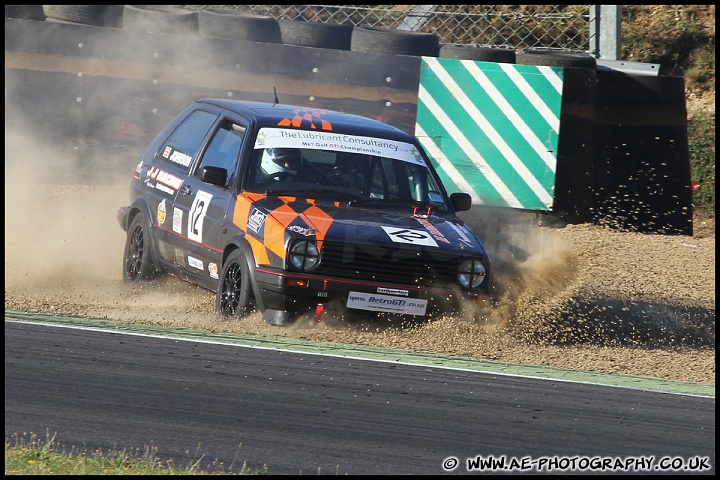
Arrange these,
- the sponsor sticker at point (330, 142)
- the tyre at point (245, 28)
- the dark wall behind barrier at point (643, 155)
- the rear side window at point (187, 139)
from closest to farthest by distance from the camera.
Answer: the sponsor sticker at point (330, 142), the rear side window at point (187, 139), the dark wall behind barrier at point (643, 155), the tyre at point (245, 28)

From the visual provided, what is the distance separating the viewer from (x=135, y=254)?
949 cm

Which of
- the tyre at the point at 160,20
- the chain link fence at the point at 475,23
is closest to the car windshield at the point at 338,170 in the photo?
the tyre at the point at 160,20

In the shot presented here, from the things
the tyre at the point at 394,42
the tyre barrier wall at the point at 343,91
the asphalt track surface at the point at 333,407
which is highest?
the tyre at the point at 394,42

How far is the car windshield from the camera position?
8.24m

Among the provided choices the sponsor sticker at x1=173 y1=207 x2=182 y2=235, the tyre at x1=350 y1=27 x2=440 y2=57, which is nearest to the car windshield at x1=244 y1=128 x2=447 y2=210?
the sponsor sticker at x1=173 y1=207 x2=182 y2=235

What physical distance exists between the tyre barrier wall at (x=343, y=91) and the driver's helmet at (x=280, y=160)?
4686 millimetres

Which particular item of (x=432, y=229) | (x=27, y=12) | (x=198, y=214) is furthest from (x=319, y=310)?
(x=27, y=12)

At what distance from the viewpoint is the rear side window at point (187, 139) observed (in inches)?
356

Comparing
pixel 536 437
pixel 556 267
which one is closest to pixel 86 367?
pixel 536 437

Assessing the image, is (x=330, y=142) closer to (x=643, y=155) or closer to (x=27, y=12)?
(x=643, y=155)

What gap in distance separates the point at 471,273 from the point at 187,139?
2.93 metres

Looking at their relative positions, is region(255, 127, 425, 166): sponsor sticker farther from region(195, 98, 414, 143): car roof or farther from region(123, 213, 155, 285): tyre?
region(123, 213, 155, 285): tyre

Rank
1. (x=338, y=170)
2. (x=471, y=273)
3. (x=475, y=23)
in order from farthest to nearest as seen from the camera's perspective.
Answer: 1. (x=475, y=23)
2. (x=338, y=170)
3. (x=471, y=273)

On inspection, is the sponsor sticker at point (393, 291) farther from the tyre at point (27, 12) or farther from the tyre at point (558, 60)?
the tyre at point (27, 12)
